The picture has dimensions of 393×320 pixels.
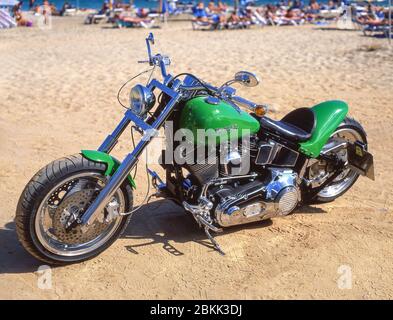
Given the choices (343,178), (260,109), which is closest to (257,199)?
(260,109)

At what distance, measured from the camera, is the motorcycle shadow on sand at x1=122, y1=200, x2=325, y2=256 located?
153 inches

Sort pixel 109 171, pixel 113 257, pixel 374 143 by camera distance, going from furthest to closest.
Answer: pixel 374 143, pixel 113 257, pixel 109 171

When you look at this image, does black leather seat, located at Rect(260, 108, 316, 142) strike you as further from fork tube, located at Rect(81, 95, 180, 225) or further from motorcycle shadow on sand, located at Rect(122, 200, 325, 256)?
fork tube, located at Rect(81, 95, 180, 225)

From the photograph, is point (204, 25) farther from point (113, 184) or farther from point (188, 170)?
point (113, 184)

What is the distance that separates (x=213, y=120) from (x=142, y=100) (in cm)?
50

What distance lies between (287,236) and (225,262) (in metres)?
0.65

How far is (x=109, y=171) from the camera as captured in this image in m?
3.41

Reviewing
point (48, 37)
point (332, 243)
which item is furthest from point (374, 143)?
point (48, 37)

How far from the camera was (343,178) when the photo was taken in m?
4.63

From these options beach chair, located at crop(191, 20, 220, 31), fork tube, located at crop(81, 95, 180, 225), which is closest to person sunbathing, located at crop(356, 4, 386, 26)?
beach chair, located at crop(191, 20, 220, 31)

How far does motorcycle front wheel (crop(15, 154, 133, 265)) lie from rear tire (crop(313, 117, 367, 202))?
6.06 ft

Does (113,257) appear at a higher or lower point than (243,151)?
lower
